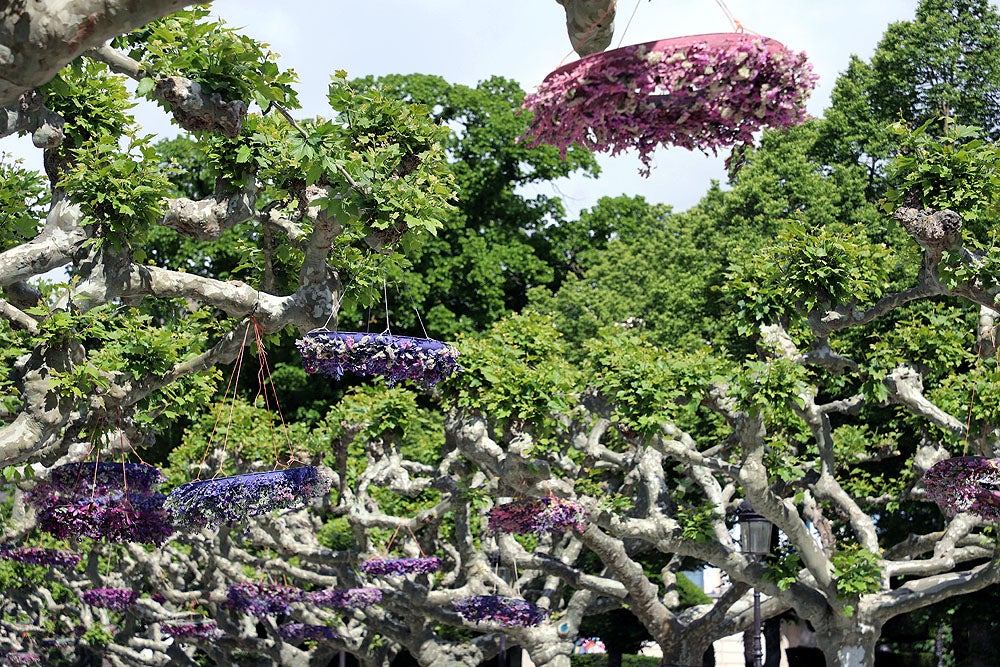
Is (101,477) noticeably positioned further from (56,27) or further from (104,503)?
(56,27)

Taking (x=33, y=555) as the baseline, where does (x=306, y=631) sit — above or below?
below

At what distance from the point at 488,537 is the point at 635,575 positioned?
3467mm

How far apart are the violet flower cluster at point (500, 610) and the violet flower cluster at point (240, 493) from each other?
6.05 metres

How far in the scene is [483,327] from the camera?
98.6ft

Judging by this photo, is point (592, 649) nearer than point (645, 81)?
No

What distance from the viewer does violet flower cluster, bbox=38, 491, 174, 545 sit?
43.8 ft

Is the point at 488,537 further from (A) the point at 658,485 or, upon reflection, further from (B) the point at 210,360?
(B) the point at 210,360

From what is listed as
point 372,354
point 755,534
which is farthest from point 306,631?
point 372,354

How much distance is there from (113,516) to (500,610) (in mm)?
5737

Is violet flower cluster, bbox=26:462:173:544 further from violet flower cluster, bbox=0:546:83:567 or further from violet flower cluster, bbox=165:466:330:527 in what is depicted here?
violet flower cluster, bbox=0:546:83:567

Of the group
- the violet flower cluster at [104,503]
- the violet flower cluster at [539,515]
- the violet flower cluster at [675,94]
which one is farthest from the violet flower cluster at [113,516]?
the violet flower cluster at [675,94]

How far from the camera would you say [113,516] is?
1358 cm

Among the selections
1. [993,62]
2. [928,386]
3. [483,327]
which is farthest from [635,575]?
[483,327]

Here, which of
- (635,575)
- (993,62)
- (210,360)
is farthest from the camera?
(993,62)
